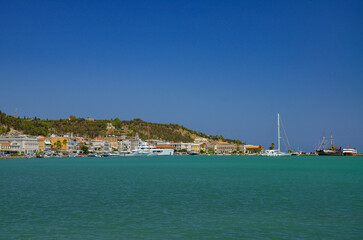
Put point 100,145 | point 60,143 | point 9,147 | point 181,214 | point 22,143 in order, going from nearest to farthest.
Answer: point 181,214, point 9,147, point 22,143, point 60,143, point 100,145

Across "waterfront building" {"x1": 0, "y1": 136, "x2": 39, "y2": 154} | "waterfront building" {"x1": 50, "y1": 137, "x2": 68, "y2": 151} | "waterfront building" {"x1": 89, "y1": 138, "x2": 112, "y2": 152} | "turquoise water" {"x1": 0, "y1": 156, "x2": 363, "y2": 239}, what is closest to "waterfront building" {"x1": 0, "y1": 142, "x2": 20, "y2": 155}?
"waterfront building" {"x1": 0, "y1": 136, "x2": 39, "y2": 154}

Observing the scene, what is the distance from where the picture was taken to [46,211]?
74.8ft

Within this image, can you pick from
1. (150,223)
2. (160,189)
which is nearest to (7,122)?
(160,189)

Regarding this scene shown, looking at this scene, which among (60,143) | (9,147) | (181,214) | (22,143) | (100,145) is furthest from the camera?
(100,145)

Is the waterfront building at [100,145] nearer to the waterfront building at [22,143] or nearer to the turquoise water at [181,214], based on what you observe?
the waterfront building at [22,143]

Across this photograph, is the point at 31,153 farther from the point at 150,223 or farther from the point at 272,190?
the point at 150,223

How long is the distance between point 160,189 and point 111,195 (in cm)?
534

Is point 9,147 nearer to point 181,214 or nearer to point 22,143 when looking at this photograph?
point 22,143

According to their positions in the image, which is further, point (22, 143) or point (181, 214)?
point (22, 143)

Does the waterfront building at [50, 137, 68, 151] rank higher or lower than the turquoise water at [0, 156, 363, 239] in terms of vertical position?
higher

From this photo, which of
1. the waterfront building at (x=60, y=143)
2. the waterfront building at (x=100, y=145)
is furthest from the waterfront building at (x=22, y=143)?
the waterfront building at (x=100, y=145)

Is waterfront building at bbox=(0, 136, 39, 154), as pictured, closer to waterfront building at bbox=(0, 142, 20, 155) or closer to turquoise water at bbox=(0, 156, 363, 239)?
waterfront building at bbox=(0, 142, 20, 155)

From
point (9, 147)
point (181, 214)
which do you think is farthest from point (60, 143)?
point (181, 214)

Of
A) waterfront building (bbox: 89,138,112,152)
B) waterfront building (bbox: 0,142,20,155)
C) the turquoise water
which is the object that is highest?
waterfront building (bbox: 89,138,112,152)
